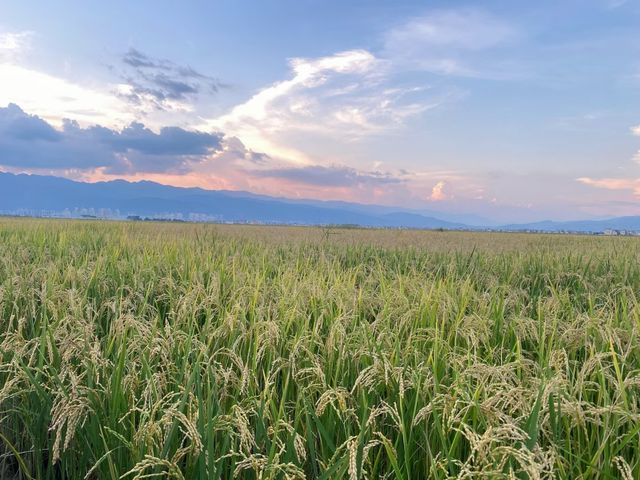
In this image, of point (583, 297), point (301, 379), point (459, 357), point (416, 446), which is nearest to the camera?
point (416, 446)

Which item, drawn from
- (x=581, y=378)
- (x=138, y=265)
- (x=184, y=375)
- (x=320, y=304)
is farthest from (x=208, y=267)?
(x=581, y=378)

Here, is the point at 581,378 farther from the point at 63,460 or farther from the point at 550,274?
the point at 550,274

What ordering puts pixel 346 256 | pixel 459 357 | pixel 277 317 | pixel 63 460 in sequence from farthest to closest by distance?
pixel 346 256
pixel 277 317
pixel 459 357
pixel 63 460

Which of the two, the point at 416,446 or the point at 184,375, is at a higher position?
the point at 184,375

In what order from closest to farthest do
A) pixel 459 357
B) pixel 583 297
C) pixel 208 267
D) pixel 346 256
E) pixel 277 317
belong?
pixel 459 357
pixel 277 317
pixel 583 297
pixel 208 267
pixel 346 256

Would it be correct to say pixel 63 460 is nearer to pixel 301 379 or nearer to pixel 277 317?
pixel 301 379

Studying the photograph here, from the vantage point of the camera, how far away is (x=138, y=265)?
586 cm

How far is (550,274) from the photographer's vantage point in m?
6.96

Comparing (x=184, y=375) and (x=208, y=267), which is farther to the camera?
(x=208, y=267)

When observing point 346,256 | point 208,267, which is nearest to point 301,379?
point 208,267

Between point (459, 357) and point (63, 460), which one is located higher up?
point (459, 357)

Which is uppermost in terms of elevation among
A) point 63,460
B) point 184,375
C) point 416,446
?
point 184,375

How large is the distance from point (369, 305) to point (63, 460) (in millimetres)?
2600

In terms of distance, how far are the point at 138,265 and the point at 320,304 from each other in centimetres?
335
